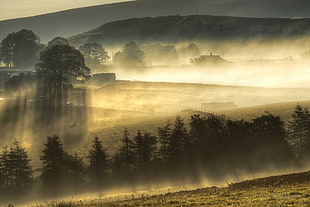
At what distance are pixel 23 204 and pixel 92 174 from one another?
8.46m

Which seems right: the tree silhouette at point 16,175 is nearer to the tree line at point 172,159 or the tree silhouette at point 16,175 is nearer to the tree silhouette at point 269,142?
the tree line at point 172,159

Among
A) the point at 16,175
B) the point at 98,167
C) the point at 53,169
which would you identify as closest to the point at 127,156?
the point at 98,167

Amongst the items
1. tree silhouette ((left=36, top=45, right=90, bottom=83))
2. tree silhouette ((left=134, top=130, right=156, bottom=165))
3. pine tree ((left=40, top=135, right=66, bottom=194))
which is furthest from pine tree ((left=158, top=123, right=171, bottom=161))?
tree silhouette ((left=36, top=45, right=90, bottom=83))

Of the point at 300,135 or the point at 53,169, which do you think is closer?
the point at 53,169

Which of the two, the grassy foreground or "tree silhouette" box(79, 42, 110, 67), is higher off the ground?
"tree silhouette" box(79, 42, 110, 67)

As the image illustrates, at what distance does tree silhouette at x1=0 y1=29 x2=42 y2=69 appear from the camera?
545ft

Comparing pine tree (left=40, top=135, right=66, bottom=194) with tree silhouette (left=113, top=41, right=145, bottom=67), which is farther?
tree silhouette (left=113, top=41, right=145, bottom=67)

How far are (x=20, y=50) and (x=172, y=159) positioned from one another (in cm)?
12073

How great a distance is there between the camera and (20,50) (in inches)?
6516

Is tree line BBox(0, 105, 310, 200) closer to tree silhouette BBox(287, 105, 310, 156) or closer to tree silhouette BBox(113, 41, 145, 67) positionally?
tree silhouette BBox(287, 105, 310, 156)

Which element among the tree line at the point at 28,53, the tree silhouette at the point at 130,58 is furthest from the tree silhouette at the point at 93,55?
the tree silhouette at the point at 130,58

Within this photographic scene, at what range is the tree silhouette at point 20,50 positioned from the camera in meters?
166

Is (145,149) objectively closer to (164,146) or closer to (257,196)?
(164,146)

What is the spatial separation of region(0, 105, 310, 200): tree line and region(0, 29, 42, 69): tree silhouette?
369 ft
